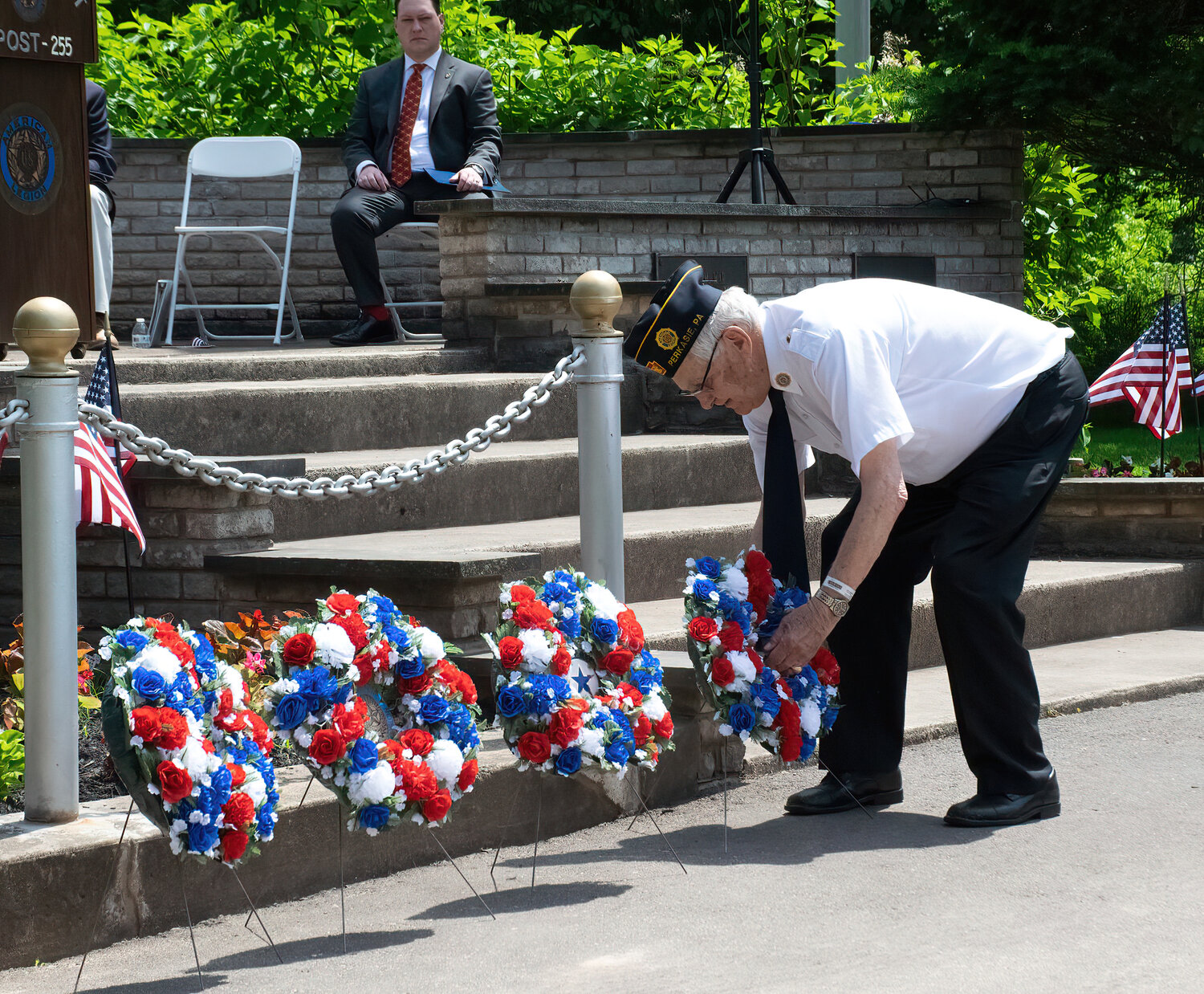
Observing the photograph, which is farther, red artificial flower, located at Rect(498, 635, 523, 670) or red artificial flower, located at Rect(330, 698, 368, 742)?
red artificial flower, located at Rect(498, 635, 523, 670)

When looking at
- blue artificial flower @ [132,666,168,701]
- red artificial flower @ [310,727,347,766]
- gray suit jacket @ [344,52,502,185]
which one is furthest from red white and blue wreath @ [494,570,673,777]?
gray suit jacket @ [344,52,502,185]

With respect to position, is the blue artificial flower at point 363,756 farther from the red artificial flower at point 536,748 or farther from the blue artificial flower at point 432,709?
the red artificial flower at point 536,748

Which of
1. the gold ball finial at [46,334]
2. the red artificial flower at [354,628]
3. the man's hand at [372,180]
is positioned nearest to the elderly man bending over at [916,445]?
the red artificial flower at [354,628]

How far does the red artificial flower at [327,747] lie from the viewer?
10.0 ft

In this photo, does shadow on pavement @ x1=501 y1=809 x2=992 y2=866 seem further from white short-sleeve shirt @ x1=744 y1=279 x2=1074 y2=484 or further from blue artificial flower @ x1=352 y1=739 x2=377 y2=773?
white short-sleeve shirt @ x1=744 y1=279 x2=1074 y2=484

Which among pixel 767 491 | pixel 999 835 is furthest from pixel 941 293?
pixel 999 835

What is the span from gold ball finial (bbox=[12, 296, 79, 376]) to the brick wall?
6.14 meters

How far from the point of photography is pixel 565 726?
134 inches

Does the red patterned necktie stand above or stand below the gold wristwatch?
above

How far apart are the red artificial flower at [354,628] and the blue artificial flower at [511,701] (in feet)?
1.15

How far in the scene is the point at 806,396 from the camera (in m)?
3.68

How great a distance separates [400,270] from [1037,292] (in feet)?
14.5

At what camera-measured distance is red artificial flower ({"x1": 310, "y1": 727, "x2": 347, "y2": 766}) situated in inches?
120

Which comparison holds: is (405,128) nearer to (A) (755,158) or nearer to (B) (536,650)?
(A) (755,158)
